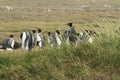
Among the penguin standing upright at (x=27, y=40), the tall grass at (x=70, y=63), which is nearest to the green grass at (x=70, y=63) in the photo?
the tall grass at (x=70, y=63)

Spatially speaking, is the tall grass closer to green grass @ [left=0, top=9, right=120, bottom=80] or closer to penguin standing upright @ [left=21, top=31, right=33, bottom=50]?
green grass @ [left=0, top=9, right=120, bottom=80]

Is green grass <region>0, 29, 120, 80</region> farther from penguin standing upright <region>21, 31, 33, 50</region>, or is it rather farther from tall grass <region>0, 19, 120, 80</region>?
penguin standing upright <region>21, 31, 33, 50</region>

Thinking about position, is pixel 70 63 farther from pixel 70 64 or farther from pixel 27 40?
pixel 27 40

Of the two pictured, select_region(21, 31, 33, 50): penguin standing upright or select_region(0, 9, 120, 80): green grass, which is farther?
select_region(21, 31, 33, 50): penguin standing upright

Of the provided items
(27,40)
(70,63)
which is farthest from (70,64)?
(27,40)

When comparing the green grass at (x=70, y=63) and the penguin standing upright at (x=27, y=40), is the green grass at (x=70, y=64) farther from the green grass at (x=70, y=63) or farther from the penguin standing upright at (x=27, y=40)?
the penguin standing upright at (x=27, y=40)

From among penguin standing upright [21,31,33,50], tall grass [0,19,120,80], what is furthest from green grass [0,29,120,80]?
penguin standing upright [21,31,33,50]

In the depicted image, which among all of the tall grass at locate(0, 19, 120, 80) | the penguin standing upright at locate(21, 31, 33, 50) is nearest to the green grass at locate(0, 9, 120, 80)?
the tall grass at locate(0, 19, 120, 80)

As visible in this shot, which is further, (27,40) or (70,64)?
(27,40)

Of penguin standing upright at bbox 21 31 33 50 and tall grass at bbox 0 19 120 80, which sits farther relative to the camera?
penguin standing upright at bbox 21 31 33 50

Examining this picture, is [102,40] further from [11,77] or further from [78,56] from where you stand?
[11,77]

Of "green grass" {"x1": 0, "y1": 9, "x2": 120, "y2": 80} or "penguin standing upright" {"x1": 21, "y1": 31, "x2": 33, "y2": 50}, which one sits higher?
"green grass" {"x1": 0, "y1": 9, "x2": 120, "y2": 80}

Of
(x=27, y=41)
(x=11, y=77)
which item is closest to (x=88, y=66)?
(x=11, y=77)

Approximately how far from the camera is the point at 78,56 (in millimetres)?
7359
